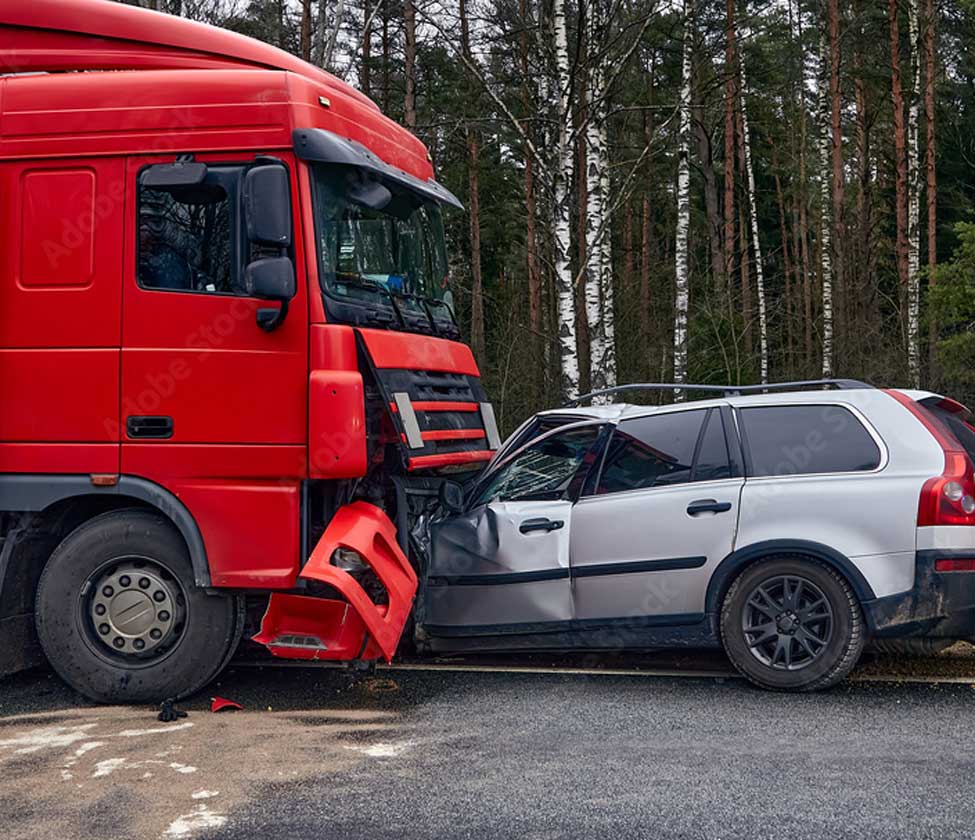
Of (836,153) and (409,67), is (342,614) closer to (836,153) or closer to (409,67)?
(409,67)

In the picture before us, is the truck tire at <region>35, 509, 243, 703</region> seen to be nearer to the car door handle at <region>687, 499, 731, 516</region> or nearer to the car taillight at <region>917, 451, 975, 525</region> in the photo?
the car door handle at <region>687, 499, 731, 516</region>

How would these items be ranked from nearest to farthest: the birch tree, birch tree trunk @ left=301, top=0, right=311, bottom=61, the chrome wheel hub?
the chrome wheel hub, the birch tree, birch tree trunk @ left=301, top=0, right=311, bottom=61

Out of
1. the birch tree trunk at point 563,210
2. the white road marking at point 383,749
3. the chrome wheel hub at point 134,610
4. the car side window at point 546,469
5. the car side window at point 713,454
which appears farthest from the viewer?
the birch tree trunk at point 563,210

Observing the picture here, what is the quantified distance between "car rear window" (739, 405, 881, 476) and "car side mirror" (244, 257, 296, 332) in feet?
8.77

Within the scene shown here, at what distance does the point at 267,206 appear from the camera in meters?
6.15

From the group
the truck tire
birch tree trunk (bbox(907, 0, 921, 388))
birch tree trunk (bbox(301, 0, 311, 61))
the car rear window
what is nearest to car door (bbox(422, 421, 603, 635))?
the car rear window

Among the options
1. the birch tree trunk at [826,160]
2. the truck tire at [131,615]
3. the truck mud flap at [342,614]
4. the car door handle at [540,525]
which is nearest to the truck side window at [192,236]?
the truck tire at [131,615]

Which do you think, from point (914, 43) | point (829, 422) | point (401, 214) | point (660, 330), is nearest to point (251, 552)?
point (401, 214)

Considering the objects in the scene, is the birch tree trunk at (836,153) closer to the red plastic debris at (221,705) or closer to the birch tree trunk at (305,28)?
the birch tree trunk at (305,28)

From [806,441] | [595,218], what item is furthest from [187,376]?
[595,218]

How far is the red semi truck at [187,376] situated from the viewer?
6227mm

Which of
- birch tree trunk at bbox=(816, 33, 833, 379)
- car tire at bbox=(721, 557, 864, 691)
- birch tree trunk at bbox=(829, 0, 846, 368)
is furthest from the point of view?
birch tree trunk at bbox=(829, 0, 846, 368)

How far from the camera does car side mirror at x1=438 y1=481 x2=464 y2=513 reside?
7.13 meters

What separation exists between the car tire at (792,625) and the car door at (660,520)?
23cm
